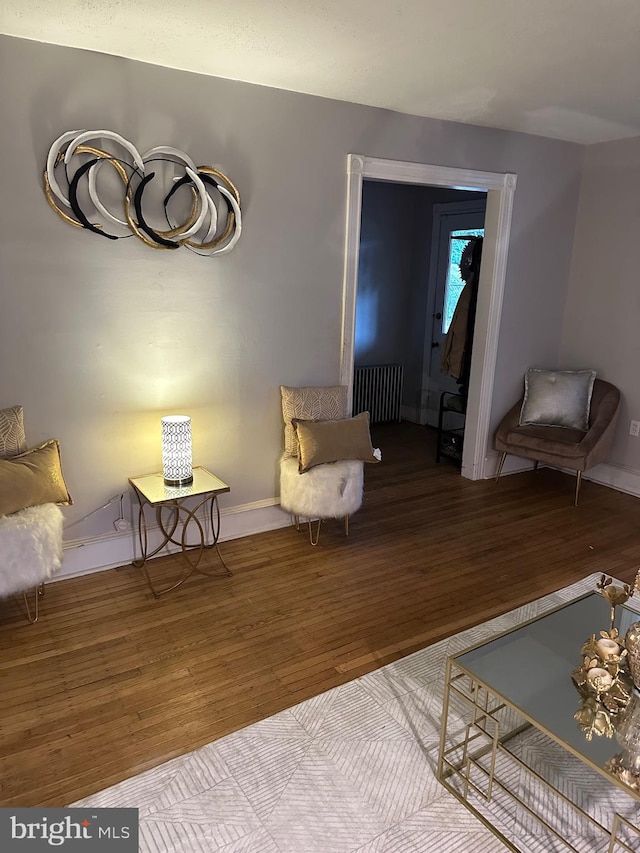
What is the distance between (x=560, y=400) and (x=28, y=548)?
12.0 ft

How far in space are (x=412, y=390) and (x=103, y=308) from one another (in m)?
3.93

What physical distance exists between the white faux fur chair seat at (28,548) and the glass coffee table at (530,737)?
5.80ft

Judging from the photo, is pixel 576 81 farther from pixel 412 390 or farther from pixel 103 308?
pixel 412 390

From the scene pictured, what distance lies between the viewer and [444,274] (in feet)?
19.3

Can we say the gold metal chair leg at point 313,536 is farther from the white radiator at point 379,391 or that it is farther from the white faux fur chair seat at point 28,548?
the white radiator at point 379,391

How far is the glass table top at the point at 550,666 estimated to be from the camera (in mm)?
1679

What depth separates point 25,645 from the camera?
8.56 feet

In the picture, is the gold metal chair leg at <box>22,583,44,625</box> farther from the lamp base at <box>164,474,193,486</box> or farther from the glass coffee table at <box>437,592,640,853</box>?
the glass coffee table at <box>437,592,640,853</box>

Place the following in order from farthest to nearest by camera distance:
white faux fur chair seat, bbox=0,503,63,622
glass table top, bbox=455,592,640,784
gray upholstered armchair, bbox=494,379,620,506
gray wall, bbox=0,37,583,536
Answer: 1. gray upholstered armchair, bbox=494,379,620,506
2. gray wall, bbox=0,37,583,536
3. white faux fur chair seat, bbox=0,503,63,622
4. glass table top, bbox=455,592,640,784

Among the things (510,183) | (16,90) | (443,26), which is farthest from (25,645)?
(510,183)

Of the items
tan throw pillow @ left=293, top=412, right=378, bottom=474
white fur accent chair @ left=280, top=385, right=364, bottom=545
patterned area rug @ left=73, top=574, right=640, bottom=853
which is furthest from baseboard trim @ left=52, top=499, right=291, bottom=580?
patterned area rug @ left=73, top=574, right=640, bottom=853

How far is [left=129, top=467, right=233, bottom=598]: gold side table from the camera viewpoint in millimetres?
3051

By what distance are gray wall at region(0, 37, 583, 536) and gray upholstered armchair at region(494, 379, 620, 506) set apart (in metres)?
1.59

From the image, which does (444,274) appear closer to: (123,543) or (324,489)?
(324,489)
